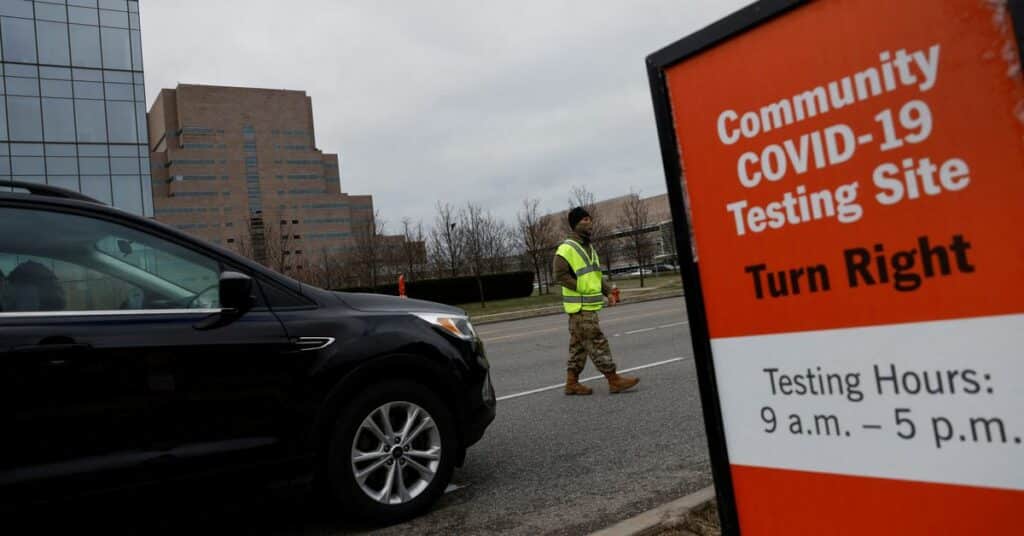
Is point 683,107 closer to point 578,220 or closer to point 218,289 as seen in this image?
point 218,289

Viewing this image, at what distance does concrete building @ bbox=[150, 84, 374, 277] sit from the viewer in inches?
4131

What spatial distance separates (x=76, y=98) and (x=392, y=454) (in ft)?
149

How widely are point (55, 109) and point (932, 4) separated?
156 ft

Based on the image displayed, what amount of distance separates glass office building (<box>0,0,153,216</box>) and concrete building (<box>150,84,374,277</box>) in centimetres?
5887

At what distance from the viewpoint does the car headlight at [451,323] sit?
4258mm

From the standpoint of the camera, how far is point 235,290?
354 cm

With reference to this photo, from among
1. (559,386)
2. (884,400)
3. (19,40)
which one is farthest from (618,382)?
(19,40)

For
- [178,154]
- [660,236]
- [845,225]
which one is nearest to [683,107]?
[845,225]

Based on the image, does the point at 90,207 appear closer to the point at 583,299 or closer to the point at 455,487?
the point at 455,487

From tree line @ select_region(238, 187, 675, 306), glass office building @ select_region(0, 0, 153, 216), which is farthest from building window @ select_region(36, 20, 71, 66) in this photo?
tree line @ select_region(238, 187, 675, 306)

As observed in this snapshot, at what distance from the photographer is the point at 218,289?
12.1 ft

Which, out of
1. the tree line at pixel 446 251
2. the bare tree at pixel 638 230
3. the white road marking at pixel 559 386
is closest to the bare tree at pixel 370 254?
the tree line at pixel 446 251

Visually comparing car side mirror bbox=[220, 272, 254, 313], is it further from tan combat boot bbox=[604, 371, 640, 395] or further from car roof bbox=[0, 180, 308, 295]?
tan combat boot bbox=[604, 371, 640, 395]

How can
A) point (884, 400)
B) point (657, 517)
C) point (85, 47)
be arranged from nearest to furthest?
1. point (884, 400)
2. point (657, 517)
3. point (85, 47)
